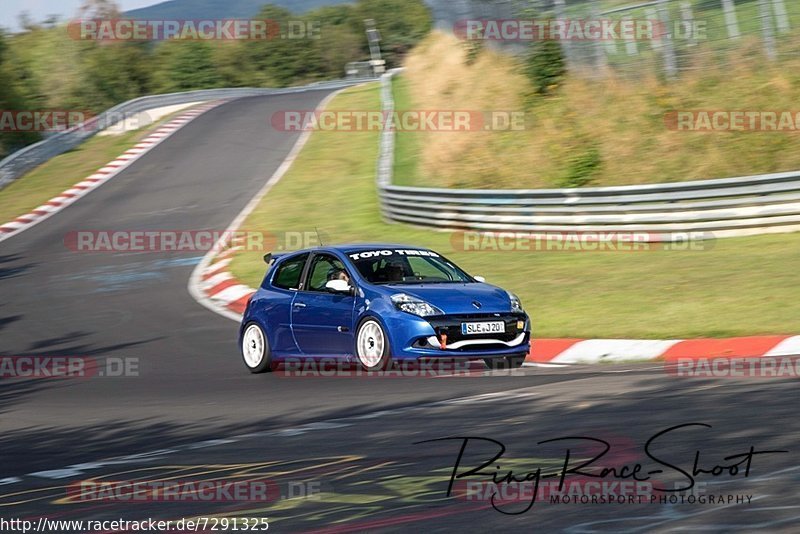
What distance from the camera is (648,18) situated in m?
24.3

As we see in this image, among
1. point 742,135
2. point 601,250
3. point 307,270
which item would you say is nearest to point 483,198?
point 601,250

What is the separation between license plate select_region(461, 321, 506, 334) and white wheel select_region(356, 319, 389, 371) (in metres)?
0.74

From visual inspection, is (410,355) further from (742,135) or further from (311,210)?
(311,210)

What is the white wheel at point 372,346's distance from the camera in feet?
38.6

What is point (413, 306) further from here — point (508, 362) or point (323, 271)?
point (323, 271)

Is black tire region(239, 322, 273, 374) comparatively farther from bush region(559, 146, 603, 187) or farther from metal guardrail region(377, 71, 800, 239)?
bush region(559, 146, 603, 187)

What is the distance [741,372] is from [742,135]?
1336 centimetres

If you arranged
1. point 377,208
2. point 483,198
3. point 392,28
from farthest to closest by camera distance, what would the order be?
1. point 392,28
2. point 377,208
3. point 483,198

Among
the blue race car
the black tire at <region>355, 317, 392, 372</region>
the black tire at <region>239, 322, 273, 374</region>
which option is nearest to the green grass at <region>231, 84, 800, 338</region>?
the blue race car

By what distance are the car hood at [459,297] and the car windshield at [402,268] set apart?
12.9 inches

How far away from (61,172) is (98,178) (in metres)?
2.11

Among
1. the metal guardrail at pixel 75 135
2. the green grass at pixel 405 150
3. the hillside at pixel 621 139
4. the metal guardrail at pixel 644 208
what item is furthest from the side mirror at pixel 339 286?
the metal guardrail at pixel 75 135

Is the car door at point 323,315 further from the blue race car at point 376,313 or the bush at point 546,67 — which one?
the bush at point 546,67

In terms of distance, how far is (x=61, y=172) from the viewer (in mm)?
37656
